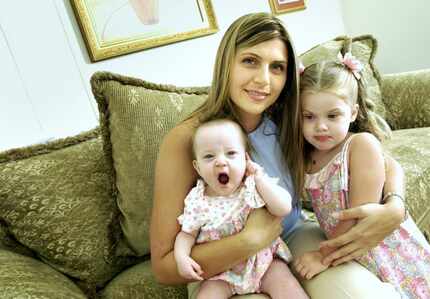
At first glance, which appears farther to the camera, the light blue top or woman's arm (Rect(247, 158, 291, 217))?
the light blue top

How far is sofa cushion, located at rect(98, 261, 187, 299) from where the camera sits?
120 cm

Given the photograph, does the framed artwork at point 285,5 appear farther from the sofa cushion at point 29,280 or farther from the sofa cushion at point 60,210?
the sofa cushion at point 29,280

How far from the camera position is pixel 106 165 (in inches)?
52.1

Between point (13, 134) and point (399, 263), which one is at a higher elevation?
point (13, 134)

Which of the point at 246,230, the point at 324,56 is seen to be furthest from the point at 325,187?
the point at 324,56

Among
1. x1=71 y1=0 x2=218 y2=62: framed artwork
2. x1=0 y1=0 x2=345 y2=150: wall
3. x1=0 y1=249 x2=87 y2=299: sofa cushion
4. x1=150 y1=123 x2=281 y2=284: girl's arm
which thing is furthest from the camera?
x1=71 y1=0 x2=218 y2=62: framed artwork

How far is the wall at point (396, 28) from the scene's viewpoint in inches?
107

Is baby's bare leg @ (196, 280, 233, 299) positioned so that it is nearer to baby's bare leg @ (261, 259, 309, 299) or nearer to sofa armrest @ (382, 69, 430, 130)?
baby's bare leg @ (261, 259, 309, 299)

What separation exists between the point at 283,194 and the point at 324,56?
1.06m

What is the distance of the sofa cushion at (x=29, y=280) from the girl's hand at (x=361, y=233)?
68 centimetres

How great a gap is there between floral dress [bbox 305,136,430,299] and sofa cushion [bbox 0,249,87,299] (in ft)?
2.39

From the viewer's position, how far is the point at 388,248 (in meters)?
1.10

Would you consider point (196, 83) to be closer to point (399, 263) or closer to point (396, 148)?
point (396, 148)

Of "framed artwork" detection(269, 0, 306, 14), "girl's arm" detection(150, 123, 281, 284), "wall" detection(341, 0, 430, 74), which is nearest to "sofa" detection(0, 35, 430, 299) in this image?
"girl's arm" detection(150, 123, 281, 284)
